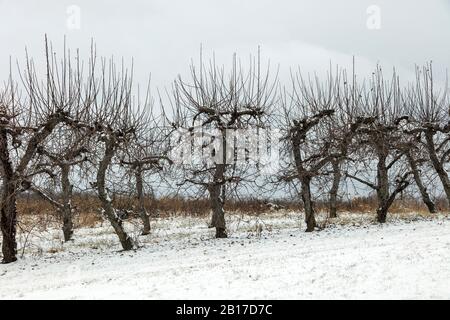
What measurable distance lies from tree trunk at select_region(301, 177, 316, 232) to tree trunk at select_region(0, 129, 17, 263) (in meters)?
10.6

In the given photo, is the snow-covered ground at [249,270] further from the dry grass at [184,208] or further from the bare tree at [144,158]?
the dry grass at [184,208]

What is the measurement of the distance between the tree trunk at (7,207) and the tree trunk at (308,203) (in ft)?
34.6

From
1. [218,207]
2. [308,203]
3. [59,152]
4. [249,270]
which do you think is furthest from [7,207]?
[308,203]

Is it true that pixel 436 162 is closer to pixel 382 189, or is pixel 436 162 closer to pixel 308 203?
pixel 382 189

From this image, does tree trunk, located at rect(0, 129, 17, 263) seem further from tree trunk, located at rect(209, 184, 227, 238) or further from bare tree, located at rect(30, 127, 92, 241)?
tree trunk, located at rect(209, 184, 227, 238)

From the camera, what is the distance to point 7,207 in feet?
48.2

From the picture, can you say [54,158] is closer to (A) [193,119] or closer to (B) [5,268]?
(B) [5,268]

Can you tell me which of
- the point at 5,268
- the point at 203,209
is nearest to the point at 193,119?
the point at 5,268

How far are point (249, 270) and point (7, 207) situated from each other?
8.72 m

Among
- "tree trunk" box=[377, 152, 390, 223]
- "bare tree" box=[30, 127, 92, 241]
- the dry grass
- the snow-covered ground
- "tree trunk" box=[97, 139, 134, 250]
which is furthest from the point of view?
the dry grass

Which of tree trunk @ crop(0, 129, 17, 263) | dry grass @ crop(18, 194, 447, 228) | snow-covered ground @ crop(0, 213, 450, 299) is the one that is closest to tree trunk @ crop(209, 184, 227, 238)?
snow-covered ground @ crop(0, 213, 450, 299)

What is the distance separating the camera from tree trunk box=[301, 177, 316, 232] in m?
19.1

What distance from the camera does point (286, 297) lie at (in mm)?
7332
